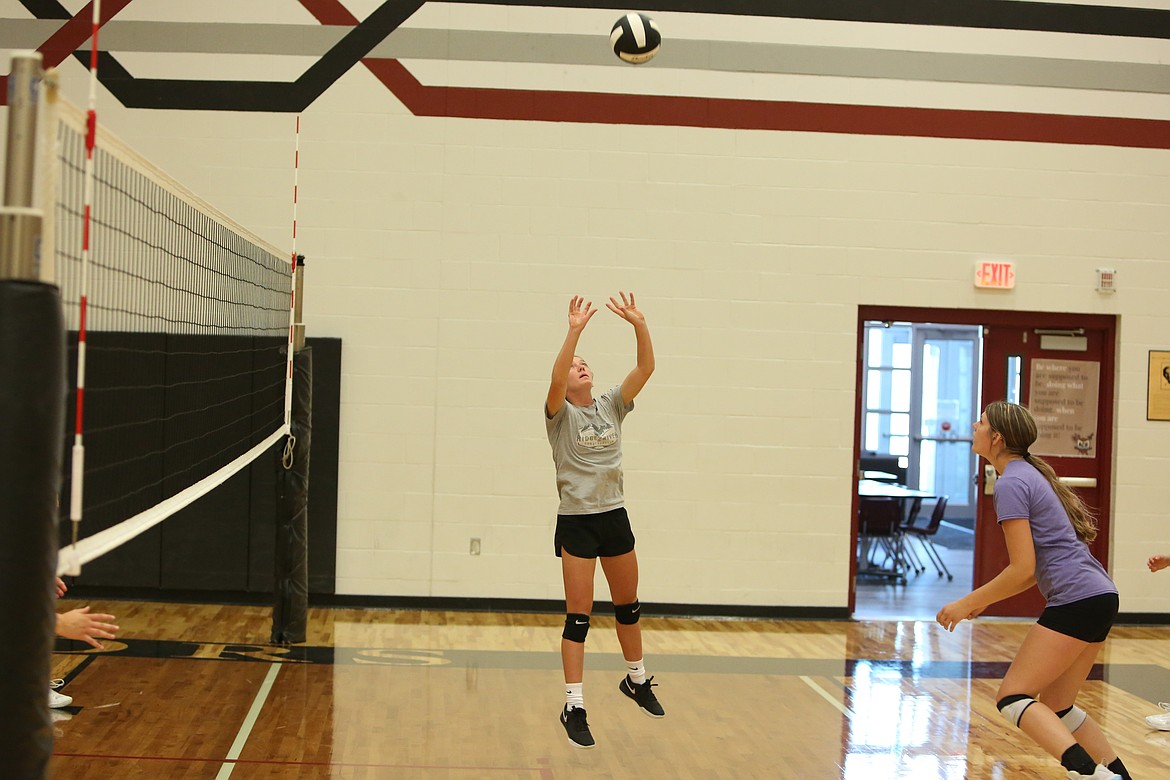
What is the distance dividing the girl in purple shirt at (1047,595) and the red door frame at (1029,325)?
4.20 metres

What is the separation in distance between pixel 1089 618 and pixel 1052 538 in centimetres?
33

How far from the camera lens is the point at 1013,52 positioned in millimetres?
8484

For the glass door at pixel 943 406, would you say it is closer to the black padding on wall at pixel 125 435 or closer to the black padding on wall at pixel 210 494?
the black padding on wall at pixel 210 494

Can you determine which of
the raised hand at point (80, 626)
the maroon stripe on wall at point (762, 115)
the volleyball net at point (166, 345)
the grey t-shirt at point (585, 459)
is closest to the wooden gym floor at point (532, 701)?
the volleyball net at point (166, 345)

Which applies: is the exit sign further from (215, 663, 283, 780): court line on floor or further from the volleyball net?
(215, 663, 283, 780): court line on floor

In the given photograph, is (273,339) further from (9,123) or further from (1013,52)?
(1013,52)

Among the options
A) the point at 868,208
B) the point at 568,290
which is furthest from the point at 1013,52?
the point at 568,290

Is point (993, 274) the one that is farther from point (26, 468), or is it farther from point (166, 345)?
point (26, 468)

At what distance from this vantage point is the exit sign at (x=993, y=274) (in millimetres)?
8414

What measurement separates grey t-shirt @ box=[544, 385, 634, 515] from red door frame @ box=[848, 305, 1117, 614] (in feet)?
13.3

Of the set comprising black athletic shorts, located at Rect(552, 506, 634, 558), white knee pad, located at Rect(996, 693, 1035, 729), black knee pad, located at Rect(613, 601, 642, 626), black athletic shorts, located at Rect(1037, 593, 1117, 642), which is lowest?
white knee pad, located at Rect(996, 693, 1035, 729)

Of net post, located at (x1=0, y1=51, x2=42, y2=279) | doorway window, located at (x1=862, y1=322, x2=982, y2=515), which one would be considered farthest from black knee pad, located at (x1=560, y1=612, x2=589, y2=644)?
doorway window, located at (x1=862, y1=322, x2=982, y2=515)

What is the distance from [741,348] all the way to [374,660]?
376cm

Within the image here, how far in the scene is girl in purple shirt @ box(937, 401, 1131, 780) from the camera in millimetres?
4031
